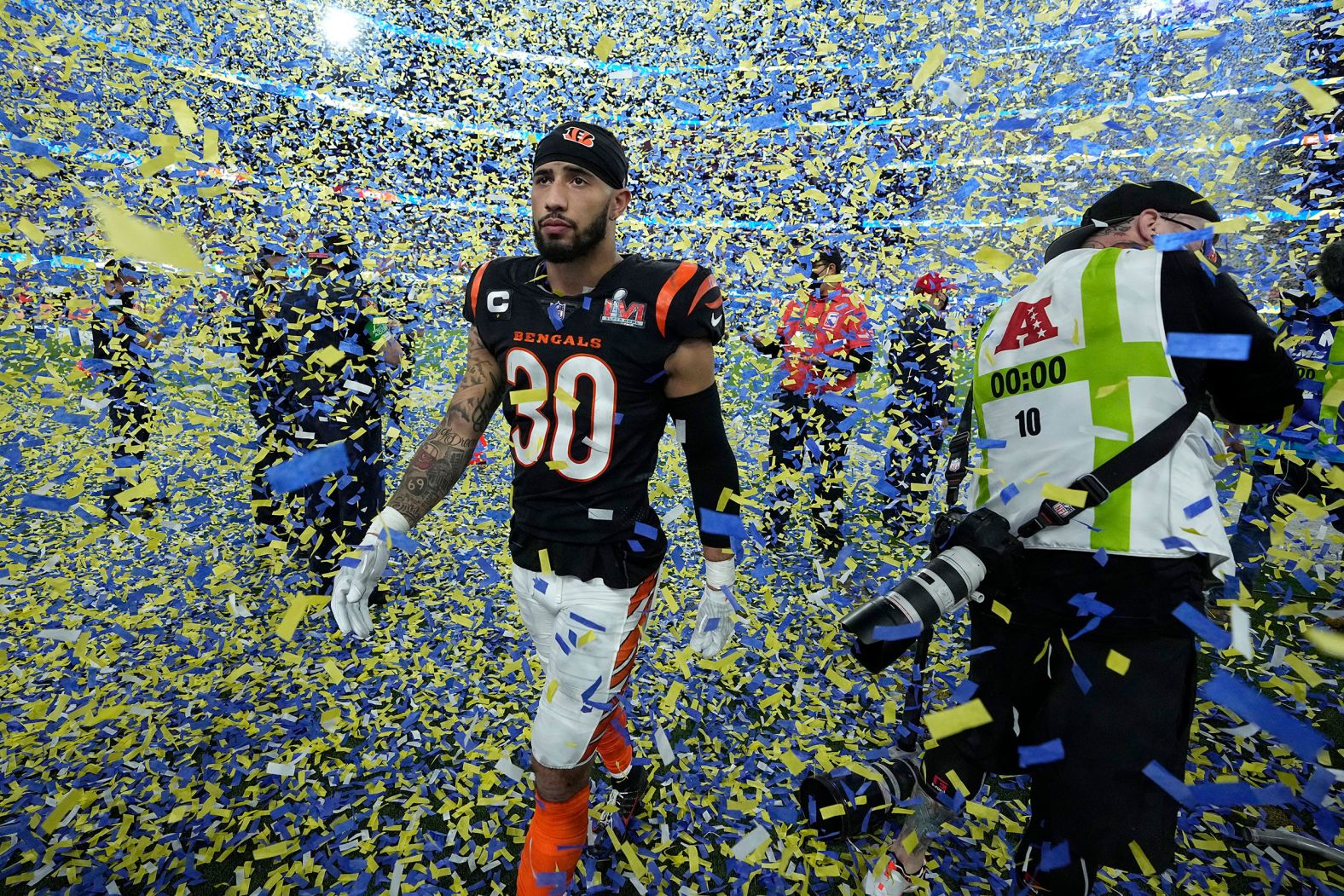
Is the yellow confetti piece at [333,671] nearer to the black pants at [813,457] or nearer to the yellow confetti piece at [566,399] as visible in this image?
the yellow confetti piece at [566,399]

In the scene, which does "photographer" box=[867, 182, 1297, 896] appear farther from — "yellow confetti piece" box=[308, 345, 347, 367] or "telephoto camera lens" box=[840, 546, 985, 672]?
"yellow confetti piece" box=[308, 345, 347, 367]

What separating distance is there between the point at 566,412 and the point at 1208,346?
1942 mm

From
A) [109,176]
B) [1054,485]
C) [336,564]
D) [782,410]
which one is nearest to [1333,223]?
[782,410]

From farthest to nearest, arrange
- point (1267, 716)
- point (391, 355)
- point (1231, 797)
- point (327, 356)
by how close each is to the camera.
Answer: point (391, 355) → point (327, 356) → point (1231, 797) → point (1267, 716)

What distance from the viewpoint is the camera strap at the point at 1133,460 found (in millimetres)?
1666

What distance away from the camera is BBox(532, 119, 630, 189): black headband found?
196 centimetres

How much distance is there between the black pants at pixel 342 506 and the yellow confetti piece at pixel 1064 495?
4216 mm

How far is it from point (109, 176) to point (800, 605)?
927cm

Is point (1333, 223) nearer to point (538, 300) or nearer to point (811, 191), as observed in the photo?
point (811, 191)

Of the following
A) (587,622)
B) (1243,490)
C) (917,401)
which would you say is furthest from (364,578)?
(917,401)

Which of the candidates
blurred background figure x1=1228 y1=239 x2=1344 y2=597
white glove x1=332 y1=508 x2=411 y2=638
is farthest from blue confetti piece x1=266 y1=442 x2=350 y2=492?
blurred background figure x1=1228 y1=239 x2=1344 y2=597

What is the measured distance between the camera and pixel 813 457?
548 centimetres

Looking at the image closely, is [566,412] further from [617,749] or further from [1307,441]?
[1307,441]

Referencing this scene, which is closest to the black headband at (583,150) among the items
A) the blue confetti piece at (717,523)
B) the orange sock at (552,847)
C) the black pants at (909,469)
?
the blue confetti piece at (717,523)
